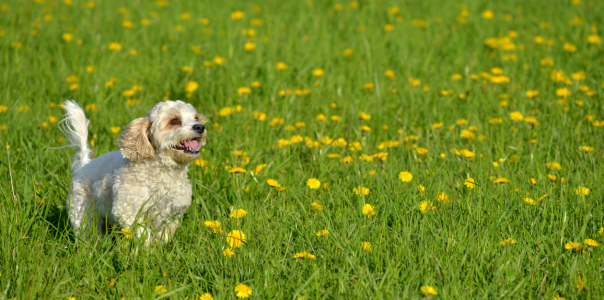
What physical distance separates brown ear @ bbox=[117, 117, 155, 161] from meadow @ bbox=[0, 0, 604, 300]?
51 centimetres

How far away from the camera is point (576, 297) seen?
2648 millimetres

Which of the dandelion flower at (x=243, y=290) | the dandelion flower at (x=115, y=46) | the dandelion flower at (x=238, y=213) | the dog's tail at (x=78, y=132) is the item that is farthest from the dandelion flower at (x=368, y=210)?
the dandelion flower at (x=115, y=46)

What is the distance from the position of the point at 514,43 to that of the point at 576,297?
5.75 m

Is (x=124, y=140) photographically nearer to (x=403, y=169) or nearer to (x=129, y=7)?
(x=403, y=169)

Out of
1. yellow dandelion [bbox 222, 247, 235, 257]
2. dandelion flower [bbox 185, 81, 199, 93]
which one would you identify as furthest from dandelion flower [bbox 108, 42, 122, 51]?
yellow dandelion [bbox 222, 247, 235, 257]

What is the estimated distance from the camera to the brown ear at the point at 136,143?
11.6ft

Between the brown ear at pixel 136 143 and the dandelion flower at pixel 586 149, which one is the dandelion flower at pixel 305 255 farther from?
the dandelion flower at pixel 586 149

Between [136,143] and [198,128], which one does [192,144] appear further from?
[136,143]

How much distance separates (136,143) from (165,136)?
7.5 inches

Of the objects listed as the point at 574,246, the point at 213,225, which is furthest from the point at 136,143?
the point at 574,246

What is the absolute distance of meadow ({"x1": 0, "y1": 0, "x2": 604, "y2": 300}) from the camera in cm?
290

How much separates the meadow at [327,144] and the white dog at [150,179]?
16 centimetres

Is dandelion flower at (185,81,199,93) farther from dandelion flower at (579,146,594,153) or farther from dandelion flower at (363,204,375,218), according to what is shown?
dandelion flower at (579,146,594,153)

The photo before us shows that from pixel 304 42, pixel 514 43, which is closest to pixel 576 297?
pixel 304 42
